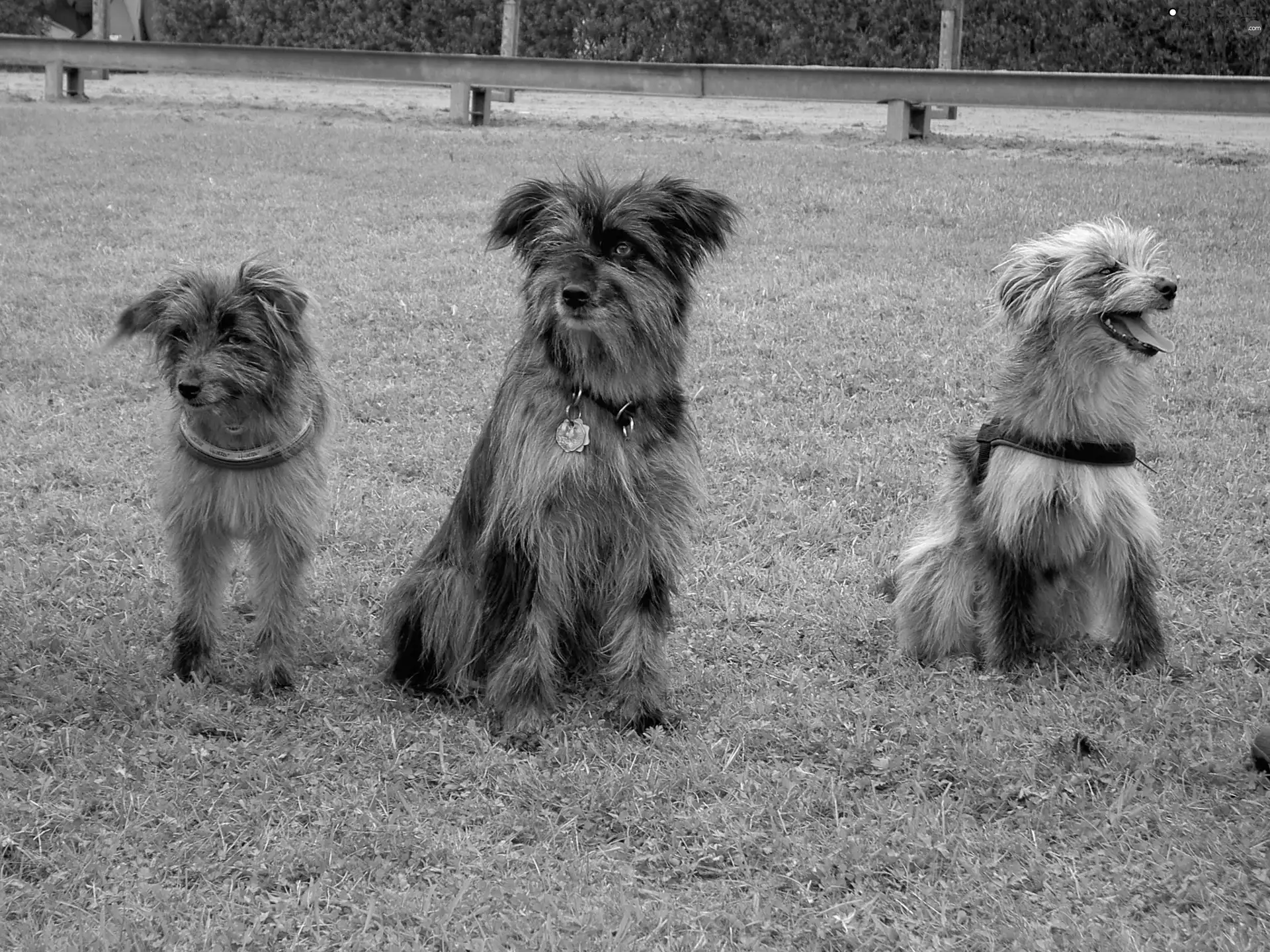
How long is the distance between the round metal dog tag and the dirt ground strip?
1392 cm

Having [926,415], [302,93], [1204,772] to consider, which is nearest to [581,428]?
[1204,772]

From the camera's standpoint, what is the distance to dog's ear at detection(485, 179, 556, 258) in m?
4.66

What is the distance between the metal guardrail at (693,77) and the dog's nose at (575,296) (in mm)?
13414

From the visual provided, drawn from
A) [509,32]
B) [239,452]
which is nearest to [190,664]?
[239,452]

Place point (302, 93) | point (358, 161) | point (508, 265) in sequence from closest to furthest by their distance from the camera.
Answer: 1. point (508, 265)
2. point (358, 161)
3. point (302, 93)

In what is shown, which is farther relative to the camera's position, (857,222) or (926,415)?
(857,222)

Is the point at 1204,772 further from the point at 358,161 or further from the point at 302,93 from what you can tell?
the point at 302,93

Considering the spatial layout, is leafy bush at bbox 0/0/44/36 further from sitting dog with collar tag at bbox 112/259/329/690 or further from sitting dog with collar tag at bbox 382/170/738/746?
sitting dog with collar tag at bbox 382/170/738/746

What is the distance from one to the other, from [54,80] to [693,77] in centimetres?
1039

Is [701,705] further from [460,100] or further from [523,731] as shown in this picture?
[460,100]

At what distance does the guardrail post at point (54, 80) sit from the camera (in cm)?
2103

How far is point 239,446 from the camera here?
5.11m

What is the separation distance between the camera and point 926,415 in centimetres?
855

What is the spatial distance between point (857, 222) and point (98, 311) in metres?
7.04
